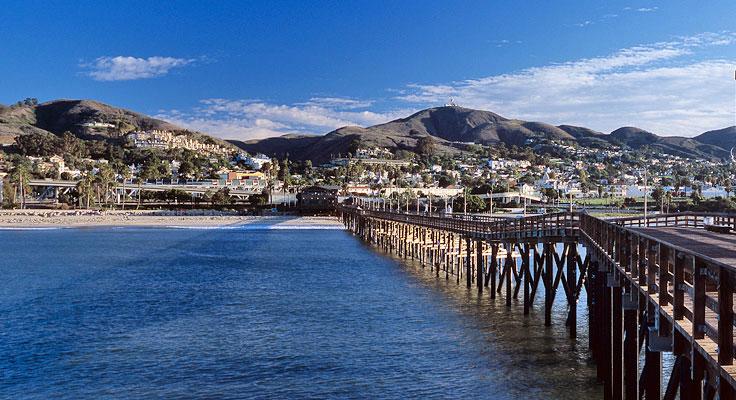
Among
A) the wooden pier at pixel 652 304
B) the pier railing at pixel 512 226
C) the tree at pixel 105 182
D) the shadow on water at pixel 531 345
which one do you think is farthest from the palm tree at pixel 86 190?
the wooden pier at pixel 652 304

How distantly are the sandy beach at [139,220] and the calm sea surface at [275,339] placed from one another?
77.3m

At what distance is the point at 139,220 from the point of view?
139000mm

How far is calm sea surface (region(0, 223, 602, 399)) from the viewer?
2081 cm

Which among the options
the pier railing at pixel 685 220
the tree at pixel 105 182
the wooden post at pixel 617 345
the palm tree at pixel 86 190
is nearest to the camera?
the wooden post at pixel 617 345

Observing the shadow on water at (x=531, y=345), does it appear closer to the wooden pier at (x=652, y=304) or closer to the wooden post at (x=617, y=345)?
the wooden pier at (x=652, y=304)

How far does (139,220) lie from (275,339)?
117448 mm

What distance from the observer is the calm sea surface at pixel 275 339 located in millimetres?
20812

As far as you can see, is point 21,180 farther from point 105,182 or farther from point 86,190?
point 105,182

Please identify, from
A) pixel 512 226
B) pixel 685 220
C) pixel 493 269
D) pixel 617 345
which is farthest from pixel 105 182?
pixel 617 345

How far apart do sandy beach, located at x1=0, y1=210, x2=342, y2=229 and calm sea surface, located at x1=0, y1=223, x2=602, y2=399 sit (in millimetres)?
77276

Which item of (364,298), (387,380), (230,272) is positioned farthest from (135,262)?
(387,380)

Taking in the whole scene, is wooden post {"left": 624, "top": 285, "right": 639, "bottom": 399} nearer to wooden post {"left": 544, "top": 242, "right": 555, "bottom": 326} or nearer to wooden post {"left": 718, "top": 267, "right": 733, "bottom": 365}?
wooden post {"left": 718, "top": 267, "right": 733, "bottom": 365}

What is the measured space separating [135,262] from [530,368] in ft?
152

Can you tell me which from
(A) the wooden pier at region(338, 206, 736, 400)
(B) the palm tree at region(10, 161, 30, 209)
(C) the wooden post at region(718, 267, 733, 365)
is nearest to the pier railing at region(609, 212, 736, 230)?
(A) the wooden pier at region(338, 206, 736, 400)
